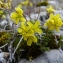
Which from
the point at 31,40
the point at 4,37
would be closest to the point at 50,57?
the point at 31,40

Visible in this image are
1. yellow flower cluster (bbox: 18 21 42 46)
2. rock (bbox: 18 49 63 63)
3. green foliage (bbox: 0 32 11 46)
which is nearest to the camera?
yellow flower cluster (bbox: 18 21 42 46)

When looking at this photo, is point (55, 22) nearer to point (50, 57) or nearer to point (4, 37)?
point (50, 57)

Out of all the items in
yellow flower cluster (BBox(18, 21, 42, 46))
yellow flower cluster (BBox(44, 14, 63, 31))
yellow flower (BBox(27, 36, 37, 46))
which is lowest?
yellow flower (BBox(27, 36, 37, 46))

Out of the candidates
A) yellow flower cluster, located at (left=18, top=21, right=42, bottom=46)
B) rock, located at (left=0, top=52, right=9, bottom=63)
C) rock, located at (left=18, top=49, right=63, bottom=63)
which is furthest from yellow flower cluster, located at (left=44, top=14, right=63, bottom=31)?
rock, located at (left=0, top=52, right=9, bottom=63)

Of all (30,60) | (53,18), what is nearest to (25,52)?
(30,60)

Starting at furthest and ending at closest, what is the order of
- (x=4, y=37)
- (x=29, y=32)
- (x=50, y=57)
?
1. (x=4, y=37)
2. (x=50, y=57)
3. (x=29, y=32)

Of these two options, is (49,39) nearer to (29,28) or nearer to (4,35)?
(29,28)

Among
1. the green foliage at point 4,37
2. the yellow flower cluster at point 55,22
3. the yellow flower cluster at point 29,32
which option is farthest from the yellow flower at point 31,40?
the green foliage at point 4,37

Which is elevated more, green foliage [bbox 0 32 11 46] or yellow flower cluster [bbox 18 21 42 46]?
yellow flower cluster [bbox 18 21 42 46]

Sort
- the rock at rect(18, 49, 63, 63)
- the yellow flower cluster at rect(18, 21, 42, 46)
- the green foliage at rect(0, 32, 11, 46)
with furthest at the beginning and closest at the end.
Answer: the green foliage at rect(0, 32, 11, 46), the rock at rect(18, 49, 63, 63), the yellow flower cluster at rect(18, 21, 42, 46)

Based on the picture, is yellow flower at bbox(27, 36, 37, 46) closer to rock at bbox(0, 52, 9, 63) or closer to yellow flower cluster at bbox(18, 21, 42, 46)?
yellow flower cluster at bbox(18, 21, 42, 46)
